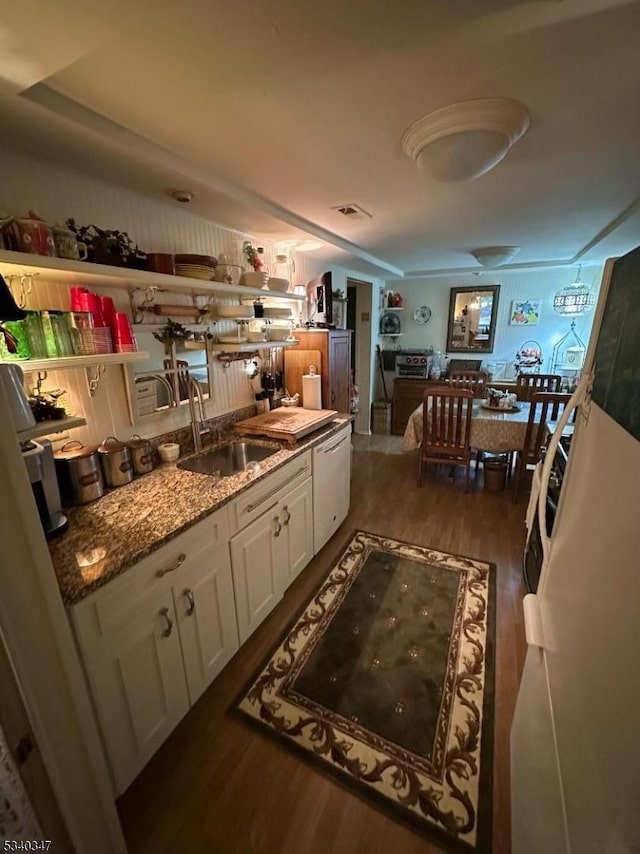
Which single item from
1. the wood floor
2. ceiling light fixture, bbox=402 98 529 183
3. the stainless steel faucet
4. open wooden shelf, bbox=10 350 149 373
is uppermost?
ceiling light fixture, bbox=402 98 529 183

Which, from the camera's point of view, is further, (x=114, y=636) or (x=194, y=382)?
(x=194, y=382)

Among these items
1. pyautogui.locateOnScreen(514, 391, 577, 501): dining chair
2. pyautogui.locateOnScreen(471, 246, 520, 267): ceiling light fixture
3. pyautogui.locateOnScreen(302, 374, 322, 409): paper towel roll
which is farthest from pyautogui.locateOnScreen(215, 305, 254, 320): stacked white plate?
pyautogui.locateOnScreen(471, 246, 520, 267): ceiling light fixture

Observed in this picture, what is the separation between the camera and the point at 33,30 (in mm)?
808

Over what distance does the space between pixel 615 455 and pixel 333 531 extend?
7.38 ft

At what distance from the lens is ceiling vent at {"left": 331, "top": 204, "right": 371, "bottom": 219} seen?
2162mm

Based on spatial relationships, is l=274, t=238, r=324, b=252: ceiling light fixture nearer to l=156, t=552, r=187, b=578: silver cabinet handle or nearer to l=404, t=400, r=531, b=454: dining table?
l=404, t=400, r=531, b=454: dining table

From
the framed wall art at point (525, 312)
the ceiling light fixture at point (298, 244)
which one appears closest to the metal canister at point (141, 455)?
the ceiling light fixture at point (298, 244)

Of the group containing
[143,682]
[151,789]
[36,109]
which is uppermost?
[36,109]

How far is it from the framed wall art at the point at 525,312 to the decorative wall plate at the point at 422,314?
3.77 ft

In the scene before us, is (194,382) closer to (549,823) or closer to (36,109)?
(36,109)

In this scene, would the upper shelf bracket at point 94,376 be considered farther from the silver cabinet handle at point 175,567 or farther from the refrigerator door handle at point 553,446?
the refrigerator door handle at point 553,446

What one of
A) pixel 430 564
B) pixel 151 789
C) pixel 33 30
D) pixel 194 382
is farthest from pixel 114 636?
pixel 430 564

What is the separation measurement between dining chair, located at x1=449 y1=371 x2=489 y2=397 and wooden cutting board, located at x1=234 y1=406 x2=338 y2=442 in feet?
7.84

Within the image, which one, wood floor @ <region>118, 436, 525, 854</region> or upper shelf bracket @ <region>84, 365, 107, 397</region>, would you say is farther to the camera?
upper shelf bracket @ <region>84, 365, 107, 397</region>
